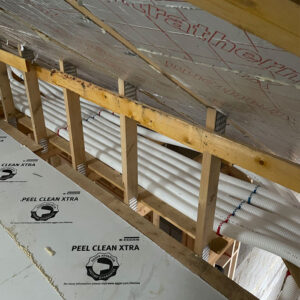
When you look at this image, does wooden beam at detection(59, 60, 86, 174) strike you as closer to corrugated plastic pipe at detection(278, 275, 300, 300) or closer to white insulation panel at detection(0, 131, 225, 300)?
white insulation panel at detection(0, 131, 225, 300)

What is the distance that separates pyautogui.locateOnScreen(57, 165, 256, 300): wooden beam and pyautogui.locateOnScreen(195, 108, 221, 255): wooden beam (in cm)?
12

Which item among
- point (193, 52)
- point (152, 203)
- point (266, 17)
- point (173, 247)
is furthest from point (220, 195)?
point (266, 17)

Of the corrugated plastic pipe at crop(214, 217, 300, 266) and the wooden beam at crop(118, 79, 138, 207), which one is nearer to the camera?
the corrugated plastic pipe at crop(214, 217, 300, 266)

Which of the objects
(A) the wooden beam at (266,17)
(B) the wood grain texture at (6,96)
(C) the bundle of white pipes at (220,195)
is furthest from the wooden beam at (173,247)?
(B) the wood grain texture at (6,96)

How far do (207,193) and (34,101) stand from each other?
4.62 ft

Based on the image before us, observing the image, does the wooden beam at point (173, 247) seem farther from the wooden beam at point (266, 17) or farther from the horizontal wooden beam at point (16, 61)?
the wooden beam at point (266, 17)

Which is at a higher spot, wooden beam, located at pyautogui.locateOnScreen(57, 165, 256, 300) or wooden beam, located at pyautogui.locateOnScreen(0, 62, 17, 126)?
wooden beam, located at pyautogui.locateOnScreen(0, 62, 17, 126)

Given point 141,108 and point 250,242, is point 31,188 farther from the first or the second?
point 250,242

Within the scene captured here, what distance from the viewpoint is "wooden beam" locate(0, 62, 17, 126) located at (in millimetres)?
2209

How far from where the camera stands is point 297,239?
4.27ft

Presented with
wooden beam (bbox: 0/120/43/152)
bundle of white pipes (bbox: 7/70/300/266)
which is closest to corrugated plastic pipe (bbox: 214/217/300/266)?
bundle of white pipes (bbox: 7/70/300/266)

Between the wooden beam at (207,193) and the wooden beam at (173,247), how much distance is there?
0.38 feet

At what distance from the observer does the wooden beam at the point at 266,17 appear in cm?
37

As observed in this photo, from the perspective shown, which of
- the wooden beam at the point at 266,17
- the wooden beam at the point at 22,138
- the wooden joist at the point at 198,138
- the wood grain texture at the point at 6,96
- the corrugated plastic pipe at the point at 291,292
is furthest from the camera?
the wood grain texture at the point at 6,96
